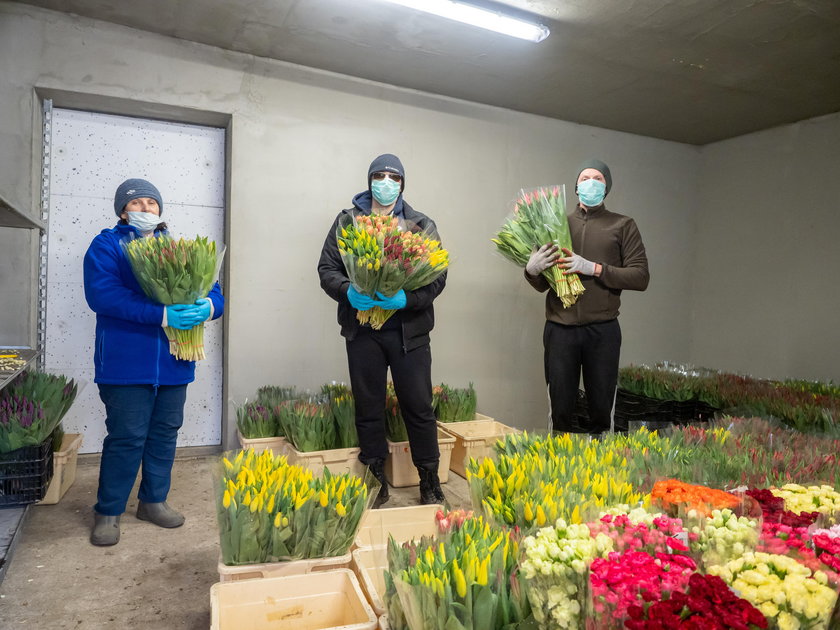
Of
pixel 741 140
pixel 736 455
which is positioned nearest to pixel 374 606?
pixel 736 455

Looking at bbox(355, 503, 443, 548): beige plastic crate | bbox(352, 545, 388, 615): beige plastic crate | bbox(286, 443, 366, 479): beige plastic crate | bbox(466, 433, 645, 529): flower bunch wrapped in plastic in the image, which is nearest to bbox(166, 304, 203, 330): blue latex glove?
bbox(286, 443, 366, 479): beige plastic crate

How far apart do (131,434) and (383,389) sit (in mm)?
1089

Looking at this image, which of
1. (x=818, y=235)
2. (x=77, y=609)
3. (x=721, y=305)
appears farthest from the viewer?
(x=721, y=305)

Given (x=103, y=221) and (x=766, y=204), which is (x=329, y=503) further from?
(x=766, y=204)

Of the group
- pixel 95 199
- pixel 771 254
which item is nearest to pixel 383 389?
pixel 95 199

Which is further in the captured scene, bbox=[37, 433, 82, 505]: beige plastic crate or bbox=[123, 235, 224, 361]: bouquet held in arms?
bbox=[37, 433, 82, 505]: beige plastic crate

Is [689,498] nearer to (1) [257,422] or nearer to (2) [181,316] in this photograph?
(2) [181,316]

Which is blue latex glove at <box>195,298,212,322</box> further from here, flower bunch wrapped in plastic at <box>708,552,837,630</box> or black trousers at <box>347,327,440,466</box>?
flower bunch wrapped in plastic at <box>708,552,837,630</box>

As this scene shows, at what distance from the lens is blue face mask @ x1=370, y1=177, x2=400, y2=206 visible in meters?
2.74

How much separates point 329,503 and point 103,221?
8.92ft

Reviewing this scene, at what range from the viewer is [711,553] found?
1.05m

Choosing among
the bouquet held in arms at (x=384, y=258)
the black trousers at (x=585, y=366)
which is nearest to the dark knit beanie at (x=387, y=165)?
the bouquet held in arms at (x=384, y=258)

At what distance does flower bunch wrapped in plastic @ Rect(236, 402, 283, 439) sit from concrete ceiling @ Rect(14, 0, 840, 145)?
2.09 meters

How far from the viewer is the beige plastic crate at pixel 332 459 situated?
288 centimetres
